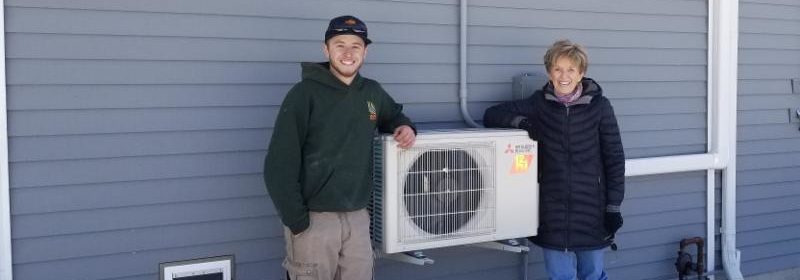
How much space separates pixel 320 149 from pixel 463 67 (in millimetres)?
1158

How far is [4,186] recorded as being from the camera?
2.97 meters

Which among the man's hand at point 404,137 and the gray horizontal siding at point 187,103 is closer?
the gray horizontal siding at point 187,103

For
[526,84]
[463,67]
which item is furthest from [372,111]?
[526,84]

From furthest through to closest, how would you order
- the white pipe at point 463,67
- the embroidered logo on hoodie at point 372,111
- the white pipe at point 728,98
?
the white pipe at point 728,98 → the white pipe at point 463,67 → the embroidered logo on hoodie at point 372,111

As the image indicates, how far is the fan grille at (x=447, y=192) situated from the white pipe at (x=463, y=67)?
486mm

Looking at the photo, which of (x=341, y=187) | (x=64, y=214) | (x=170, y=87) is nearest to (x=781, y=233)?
(x=341, y=187)

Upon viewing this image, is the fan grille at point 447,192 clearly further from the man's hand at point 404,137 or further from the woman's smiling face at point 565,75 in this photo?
the woman's smiling face at point 565,75

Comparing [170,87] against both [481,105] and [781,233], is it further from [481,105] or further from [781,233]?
[781,233]

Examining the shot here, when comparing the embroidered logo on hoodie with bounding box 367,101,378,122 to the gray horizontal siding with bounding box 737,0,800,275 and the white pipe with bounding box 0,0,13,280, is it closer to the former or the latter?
the white pipe with bounding box 0,0,13,280

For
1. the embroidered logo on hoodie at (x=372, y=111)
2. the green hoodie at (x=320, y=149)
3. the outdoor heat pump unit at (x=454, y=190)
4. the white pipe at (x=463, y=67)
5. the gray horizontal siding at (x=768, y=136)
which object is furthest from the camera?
the gray horizontal siding at (x=768, y=136)

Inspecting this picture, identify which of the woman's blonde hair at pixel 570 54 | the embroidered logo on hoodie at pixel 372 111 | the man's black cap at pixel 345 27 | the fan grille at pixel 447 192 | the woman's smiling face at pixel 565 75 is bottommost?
the fan grille at pixel 447 192

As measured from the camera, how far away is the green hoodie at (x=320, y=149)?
2.90m

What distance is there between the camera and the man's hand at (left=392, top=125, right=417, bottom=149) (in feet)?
10.5

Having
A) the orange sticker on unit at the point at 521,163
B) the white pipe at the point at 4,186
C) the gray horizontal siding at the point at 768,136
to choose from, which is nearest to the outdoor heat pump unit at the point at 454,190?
the orange sticker on unit at the point at 521,163
